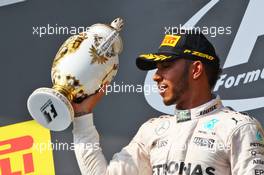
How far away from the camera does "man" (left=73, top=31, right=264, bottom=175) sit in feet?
6.97

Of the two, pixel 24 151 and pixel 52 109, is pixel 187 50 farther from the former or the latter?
pixel 24 151

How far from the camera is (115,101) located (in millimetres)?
3805

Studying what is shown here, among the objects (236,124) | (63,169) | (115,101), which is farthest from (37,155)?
(236,124)

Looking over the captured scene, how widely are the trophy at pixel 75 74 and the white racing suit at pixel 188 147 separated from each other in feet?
0.23

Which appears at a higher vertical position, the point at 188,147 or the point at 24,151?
the point at 188,147

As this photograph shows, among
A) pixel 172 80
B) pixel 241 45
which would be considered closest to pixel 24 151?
pixel 241 45

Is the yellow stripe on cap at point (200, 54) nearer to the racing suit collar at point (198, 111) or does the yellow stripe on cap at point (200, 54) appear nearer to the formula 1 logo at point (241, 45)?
the racing suit collar at point (198, 111)

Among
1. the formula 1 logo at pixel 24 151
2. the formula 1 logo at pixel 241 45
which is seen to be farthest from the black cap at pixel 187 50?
the formula 1 logo at pixel 24 151

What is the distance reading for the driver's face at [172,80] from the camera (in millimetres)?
2252

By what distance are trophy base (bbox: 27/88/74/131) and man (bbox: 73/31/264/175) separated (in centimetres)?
5

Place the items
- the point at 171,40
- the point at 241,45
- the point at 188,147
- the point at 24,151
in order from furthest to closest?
1. the point at 24,151
2. the point at 241,45
3. the point at 171,40
4. the point at 188,147

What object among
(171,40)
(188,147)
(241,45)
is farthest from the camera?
(241,45)

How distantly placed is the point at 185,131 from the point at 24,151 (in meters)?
1.83

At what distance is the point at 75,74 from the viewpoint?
90.2 inches
